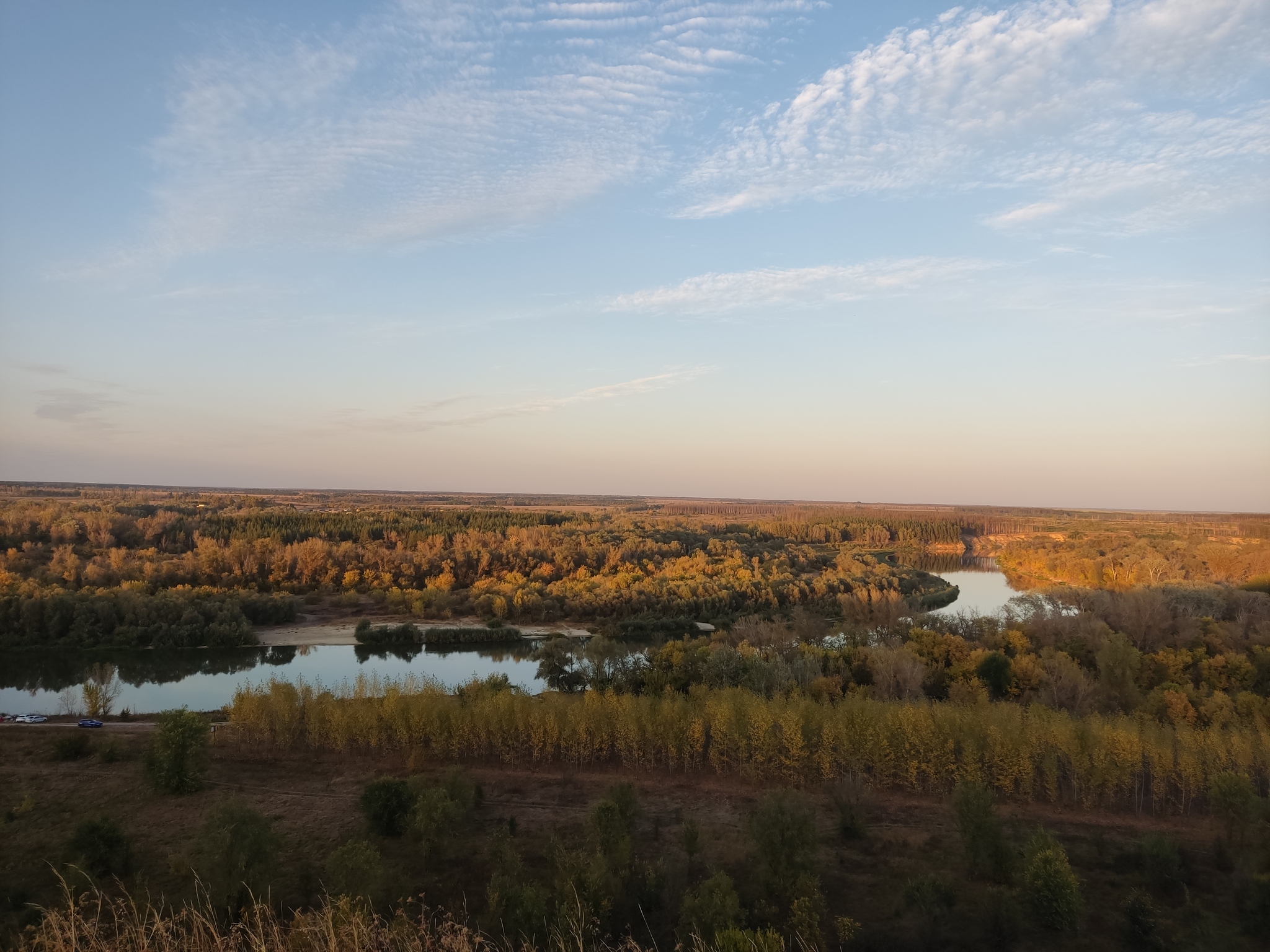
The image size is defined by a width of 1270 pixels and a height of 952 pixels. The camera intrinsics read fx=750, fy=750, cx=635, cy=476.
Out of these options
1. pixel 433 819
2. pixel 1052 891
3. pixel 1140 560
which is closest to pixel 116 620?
pixel 433 819

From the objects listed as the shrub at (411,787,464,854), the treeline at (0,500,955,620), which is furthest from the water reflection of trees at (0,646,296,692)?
the shrub at (411,787,464,854)

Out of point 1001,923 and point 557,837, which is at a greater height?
point 1001,923

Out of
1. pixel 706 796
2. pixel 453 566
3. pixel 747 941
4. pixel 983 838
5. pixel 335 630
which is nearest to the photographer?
pixel 747 941

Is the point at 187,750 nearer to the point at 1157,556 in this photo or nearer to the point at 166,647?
the point at 166,647

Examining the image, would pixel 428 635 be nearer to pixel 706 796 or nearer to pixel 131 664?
pixel 131 664

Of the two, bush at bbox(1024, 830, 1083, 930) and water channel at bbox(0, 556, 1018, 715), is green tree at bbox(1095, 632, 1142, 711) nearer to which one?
bush at bbox(1024, 830, 1083, 930)

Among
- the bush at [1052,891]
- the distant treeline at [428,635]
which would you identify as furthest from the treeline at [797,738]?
the distant treeline at [428,635]

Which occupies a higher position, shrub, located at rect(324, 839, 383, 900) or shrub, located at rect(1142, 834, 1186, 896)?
shrub, located at rect(324, 839, 383, 900)
